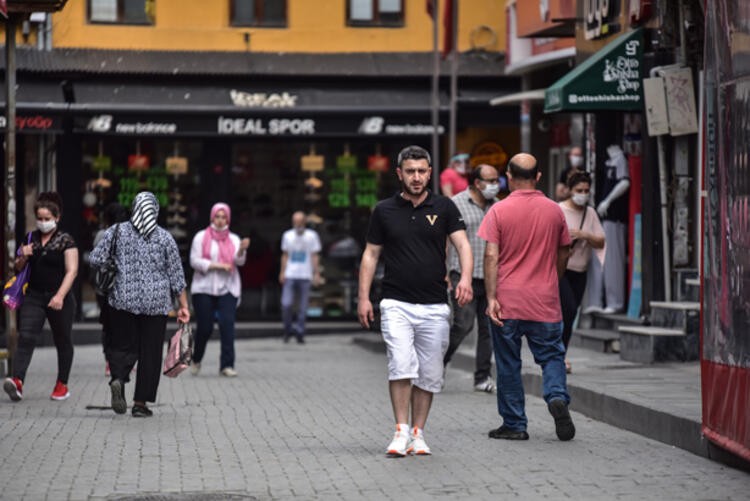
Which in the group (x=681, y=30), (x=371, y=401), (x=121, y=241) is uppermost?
(x=681, y=30)

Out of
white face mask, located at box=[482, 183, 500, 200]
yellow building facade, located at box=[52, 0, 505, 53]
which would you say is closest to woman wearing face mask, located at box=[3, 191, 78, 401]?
white face mask, located at box=[482, 183, 500, 200]

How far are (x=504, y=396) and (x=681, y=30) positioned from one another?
21.9 ft

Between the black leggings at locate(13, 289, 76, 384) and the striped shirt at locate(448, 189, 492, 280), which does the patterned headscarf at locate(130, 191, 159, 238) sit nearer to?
the black leggings at locate(13, 289, 76, 384)

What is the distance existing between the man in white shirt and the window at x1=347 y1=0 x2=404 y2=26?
413 cm

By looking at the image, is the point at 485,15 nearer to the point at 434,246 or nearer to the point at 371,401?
the point at 371,401

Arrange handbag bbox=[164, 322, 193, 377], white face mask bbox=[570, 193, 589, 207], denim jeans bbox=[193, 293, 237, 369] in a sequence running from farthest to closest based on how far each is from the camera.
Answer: denim jeans bbox=[193, 293, 237, 369] → white face mask bbox=[570, 193, 589, 207] → handbag bbox=[164, 322, 193, 377]

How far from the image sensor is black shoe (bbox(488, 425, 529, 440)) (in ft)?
40.0

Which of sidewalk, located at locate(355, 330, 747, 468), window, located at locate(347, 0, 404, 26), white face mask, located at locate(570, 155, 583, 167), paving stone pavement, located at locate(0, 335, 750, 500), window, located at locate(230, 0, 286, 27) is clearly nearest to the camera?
paving stone pavement, located at locate(0, 335, 750, 500)

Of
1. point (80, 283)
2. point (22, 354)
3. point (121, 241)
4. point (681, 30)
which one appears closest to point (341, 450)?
point (121, 241)

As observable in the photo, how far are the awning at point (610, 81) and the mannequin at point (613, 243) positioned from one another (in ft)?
5.40

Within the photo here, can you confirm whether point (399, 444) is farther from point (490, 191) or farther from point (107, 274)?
point (490, 191)

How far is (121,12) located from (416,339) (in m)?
18.4

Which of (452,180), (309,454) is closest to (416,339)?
(309,454)

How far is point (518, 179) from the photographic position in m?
12.3
